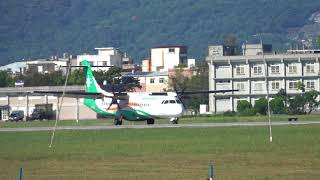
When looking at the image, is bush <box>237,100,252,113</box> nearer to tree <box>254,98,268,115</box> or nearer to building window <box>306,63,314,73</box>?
tree <box>254,98,268,115</box>

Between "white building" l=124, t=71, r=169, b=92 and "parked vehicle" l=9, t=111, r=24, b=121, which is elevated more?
"white building" l=124, t=71, r=169, b=92

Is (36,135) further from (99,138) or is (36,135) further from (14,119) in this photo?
(14,119)

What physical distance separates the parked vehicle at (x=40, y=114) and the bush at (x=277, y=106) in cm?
2629

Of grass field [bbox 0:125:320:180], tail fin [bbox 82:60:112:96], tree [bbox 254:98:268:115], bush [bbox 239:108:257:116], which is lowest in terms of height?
grass field [bbox 0:125:320:180]

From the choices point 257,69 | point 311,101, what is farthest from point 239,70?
point 311,101

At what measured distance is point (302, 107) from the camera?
4825 inches

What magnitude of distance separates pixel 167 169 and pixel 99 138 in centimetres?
2254

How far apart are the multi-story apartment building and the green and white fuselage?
151ft

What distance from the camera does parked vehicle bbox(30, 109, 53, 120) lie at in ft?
393

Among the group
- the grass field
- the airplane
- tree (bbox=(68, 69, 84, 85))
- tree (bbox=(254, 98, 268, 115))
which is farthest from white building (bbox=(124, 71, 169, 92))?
the grass field

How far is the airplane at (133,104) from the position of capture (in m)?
84.1

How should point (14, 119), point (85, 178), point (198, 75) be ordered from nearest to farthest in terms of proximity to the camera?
1. point (85, 178)
2. point (14, 119)
3. point (198, 75)

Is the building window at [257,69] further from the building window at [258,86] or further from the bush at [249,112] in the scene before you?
the bush at [249,112]

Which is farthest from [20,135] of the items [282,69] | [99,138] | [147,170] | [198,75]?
[198,75]
